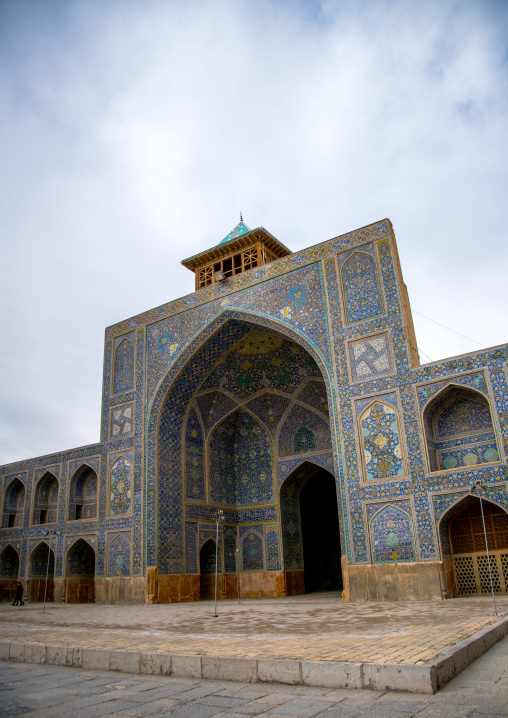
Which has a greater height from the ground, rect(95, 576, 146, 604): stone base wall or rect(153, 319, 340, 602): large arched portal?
rect(153, 319, 340, 602): large arched portal

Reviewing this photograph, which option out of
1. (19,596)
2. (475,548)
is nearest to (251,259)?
(475,548)

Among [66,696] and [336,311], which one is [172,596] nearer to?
[336,311]

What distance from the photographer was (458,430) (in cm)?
1120

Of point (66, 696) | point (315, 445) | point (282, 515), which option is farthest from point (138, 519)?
point (66, 696)

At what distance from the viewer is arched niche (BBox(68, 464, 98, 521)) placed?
17594 millimetres

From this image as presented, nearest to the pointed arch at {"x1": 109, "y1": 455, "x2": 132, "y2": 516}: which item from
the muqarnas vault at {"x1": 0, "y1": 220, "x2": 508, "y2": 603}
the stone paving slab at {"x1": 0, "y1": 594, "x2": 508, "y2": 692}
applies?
the muqarnas vault at {"x1": 0, "y1": 220, "x2": 508, "y2": 603}

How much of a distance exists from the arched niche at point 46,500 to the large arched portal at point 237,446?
5766mm

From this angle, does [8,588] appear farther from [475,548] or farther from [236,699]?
[236,699]

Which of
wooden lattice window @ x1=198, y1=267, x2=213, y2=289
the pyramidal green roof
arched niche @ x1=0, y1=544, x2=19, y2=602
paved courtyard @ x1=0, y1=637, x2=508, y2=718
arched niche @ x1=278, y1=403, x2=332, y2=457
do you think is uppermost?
the pyramidal green roof

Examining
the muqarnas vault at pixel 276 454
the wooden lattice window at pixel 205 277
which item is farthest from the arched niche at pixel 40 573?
the wooden lattice window at pixel 205 277

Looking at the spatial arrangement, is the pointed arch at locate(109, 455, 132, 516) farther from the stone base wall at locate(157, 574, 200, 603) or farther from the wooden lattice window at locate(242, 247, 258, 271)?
the wooden lattice window at locate(242, 247, 258, 271)

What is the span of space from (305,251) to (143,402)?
6103mm

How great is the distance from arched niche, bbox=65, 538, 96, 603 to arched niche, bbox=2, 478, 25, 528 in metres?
3.67

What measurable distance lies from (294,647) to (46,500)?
16.3m
